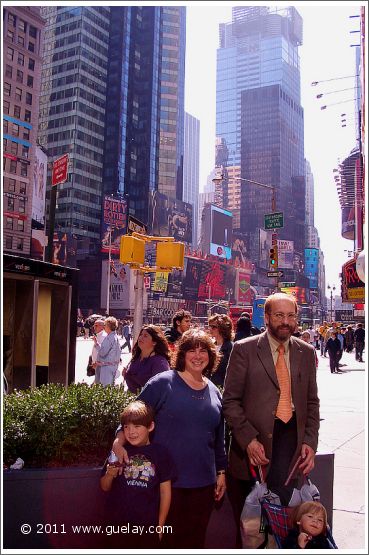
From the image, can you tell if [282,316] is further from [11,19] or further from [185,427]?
[11,19]

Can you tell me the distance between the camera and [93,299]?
101938 mm

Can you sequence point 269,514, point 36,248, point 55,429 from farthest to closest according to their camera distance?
point 36,248 → point 55,429 → point 269,514

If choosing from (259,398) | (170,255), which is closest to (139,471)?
(259,398)

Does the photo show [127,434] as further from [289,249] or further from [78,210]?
[289,249]

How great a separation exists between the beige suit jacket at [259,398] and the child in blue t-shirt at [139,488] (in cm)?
Result: 66

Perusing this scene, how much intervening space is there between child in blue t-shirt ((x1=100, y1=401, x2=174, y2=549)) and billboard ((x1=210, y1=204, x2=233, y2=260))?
116259 mm

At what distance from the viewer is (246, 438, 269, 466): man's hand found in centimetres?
371

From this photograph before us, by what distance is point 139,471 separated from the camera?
3506 mm

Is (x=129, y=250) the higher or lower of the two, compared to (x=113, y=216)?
lower

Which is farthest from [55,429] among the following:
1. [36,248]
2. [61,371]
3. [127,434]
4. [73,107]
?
[73,107]

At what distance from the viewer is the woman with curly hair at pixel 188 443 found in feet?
11.9

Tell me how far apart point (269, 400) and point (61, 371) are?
6428 millimetres

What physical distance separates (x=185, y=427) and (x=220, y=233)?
121586mm

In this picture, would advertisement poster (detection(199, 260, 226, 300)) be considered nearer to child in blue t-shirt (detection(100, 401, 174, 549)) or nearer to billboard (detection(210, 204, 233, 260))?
billboard (detection(210, 204, 233, 260))
